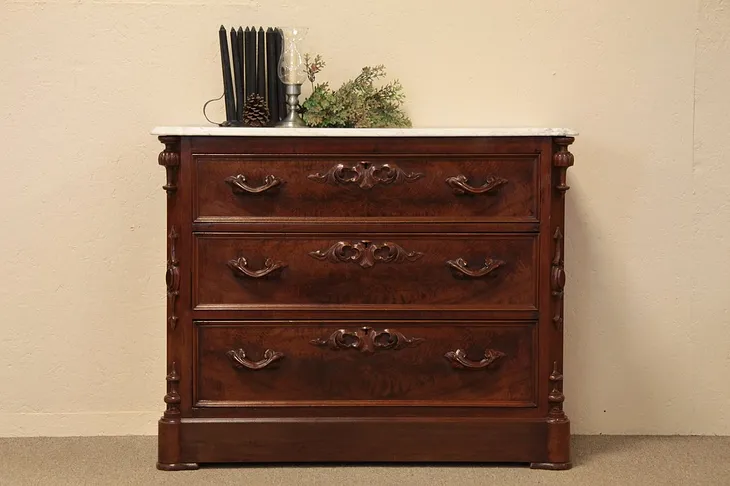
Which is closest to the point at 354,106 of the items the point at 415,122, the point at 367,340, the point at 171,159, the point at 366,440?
the point at 415,122

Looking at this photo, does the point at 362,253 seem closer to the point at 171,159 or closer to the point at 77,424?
the point at 171,159

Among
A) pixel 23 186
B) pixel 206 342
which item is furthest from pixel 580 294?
pixel 23 186

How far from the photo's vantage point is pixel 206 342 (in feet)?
Result: 9.35

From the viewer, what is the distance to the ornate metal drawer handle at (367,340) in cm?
284

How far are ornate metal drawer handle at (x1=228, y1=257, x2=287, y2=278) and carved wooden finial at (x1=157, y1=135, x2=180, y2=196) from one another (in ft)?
0.89

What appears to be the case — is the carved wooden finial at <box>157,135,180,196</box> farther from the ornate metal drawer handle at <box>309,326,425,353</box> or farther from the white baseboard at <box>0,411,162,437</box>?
the white baseboard at <box>0,411,162,437</box>

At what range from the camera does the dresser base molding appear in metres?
2.86

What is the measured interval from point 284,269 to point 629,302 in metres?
1.23

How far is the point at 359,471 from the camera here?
2855 mm

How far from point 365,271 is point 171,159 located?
0.63m

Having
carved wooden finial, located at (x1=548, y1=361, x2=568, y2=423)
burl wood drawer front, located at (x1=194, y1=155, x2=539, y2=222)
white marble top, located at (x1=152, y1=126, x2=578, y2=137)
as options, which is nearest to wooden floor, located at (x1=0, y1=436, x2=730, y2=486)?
carved wooden finial, located at (x1=548, y1=361, x2=568, y2=423)

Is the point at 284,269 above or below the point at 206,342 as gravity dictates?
above

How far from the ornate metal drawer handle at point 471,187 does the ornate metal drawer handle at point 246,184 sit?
49cm

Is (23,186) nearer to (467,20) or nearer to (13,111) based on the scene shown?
(13,111)
